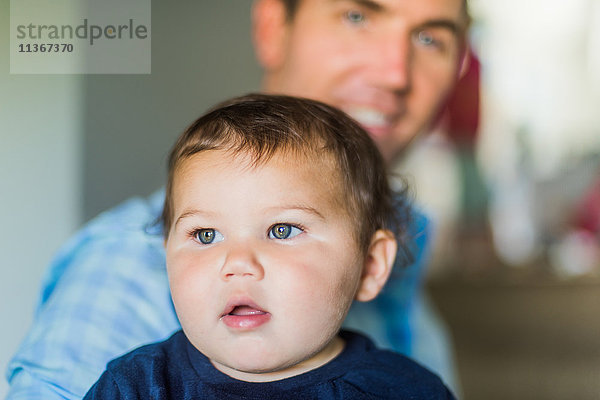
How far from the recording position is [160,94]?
114cm

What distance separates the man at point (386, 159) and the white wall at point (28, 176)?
4 cm

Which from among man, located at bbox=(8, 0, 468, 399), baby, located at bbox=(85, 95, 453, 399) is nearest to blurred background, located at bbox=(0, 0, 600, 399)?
man, located at bbox=(8, 0, 468, 399)

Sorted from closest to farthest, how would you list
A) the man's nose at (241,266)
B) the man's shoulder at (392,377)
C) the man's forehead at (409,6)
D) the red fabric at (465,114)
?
1. the man's nose at (241,266)
2. the man's shoulder at (392,377)
3. the man's forehead at (409,6)
4. the red fabric at (465,114)

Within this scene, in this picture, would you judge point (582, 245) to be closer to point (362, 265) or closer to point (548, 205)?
point (548, 205)

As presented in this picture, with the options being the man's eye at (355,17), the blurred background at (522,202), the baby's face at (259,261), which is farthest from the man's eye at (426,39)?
the blurred background at (522,202)

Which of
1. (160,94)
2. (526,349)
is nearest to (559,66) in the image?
(526,349)

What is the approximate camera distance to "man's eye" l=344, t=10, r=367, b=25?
1.19 m

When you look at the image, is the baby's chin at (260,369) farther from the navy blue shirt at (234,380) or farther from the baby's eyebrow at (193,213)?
the baby's eyebrow at (193,213)

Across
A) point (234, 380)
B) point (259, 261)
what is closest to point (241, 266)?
point (259, 261)

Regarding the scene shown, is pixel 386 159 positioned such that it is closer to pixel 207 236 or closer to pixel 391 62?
pixel 391 62

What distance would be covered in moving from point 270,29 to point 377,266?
0.55 m

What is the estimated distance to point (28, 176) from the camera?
3.17 ft

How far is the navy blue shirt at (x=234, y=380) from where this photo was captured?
0.77m

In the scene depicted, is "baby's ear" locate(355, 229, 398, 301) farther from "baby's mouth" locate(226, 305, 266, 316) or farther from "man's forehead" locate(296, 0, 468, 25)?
"man's forehead" locate(296, 0, 468, 25)
